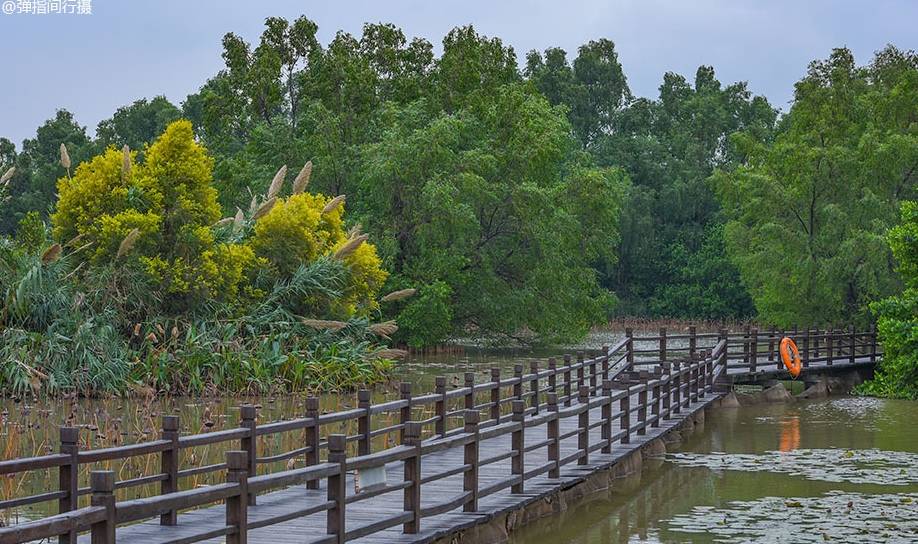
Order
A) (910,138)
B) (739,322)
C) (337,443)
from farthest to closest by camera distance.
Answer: (739,322) → (910,138) → (337,443)

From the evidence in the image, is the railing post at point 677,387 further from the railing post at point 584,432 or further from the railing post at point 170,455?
the railing post at point 170,455

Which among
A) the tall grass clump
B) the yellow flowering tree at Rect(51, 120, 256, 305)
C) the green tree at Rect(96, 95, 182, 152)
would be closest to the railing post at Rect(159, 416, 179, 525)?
the tall grass clump

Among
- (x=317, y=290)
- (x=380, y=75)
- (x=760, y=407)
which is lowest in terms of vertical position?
(x=760, y=407)

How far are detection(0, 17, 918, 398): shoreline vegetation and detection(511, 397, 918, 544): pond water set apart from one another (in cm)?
→ 695

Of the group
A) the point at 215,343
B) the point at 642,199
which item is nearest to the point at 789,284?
the point at 215,343

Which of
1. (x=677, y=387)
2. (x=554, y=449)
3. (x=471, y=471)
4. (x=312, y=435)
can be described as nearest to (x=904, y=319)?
(x=677, y=387)

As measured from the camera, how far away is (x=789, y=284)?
4328cm

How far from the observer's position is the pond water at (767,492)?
47.5 ft

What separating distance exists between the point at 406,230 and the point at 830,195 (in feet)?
41.4

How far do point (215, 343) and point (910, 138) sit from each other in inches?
874

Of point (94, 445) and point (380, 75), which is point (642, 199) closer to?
point (380, 75)

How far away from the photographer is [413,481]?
464 inches

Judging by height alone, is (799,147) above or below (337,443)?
above

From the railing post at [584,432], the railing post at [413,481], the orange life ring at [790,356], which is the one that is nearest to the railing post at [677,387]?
the railing post at [584,432]
